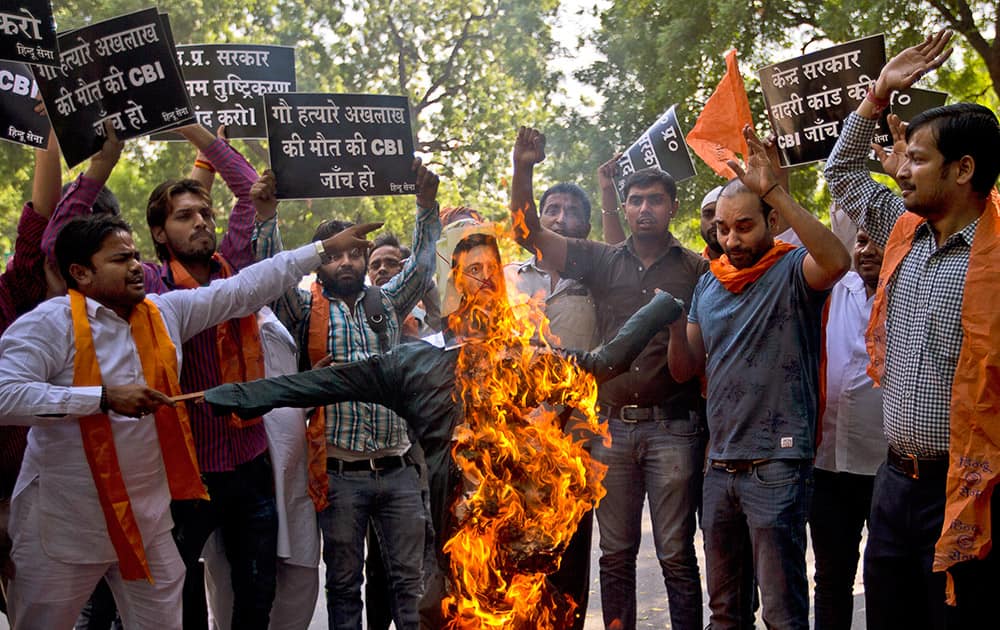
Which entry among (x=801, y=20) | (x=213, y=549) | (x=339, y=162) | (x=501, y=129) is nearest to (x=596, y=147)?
(x=501, y=129)

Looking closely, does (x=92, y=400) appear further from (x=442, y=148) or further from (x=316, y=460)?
(x=442, y=148)

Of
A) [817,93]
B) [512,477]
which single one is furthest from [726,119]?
[512,477]

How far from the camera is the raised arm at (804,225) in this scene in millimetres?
4391

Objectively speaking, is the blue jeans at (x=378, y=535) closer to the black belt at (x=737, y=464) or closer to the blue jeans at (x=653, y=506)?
the blue jeans at (x=653, y=506)

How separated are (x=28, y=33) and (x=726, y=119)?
386 cm

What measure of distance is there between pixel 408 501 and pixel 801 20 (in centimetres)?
1194

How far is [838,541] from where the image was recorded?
5160mm

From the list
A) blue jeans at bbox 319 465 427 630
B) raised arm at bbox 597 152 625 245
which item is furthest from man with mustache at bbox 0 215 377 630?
raised arm at bbox 597 152 625 245

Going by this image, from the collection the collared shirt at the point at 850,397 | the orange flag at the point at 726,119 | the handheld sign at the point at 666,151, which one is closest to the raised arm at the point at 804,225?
the collared shirt at the point at 850,397

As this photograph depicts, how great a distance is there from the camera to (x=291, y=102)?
19.1ft

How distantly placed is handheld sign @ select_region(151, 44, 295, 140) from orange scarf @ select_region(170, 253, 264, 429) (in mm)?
2014

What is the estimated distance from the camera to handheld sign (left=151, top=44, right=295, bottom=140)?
6.75 metres

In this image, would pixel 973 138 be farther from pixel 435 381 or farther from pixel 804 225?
pixel 435 381

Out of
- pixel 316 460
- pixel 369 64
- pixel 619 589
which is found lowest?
pixel 619 589
